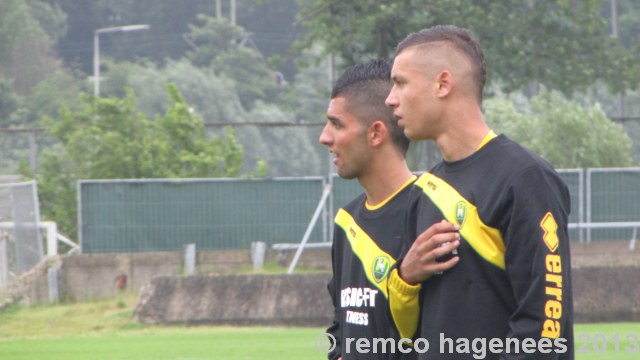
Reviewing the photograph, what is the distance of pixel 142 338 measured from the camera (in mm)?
16609

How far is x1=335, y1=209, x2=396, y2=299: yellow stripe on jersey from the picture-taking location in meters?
4.98

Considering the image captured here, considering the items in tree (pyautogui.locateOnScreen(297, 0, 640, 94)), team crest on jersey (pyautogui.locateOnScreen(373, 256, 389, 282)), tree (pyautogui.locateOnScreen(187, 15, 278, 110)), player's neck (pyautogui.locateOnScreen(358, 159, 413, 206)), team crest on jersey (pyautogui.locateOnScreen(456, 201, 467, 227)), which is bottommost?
team crest on jersey (pyautogui.locateOnScreen(373, 256, 389, 282))

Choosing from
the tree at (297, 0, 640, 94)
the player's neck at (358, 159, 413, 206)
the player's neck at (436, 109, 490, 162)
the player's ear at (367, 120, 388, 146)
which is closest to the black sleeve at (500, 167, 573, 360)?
the player's neck at (436, 109, 490, 162)

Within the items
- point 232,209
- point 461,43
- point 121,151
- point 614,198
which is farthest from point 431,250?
point 121,151

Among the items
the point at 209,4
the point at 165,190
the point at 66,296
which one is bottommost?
the point at 66,296

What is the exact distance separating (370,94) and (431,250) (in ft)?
5.17

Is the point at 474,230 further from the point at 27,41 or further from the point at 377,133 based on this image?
the point at 27,41

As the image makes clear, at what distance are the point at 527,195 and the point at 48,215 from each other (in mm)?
23216

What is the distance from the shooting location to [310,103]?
73.3m

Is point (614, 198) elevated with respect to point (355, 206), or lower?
lower

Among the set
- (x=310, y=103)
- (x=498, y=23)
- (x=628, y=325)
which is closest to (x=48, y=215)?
(x=498, y=23)

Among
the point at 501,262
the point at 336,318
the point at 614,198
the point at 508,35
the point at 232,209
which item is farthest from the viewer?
the point at 508,35

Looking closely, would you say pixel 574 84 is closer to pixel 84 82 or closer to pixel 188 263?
pixel 188 263

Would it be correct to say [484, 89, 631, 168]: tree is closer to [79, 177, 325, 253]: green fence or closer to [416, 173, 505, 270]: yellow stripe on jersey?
[79, 177, 325, 253]: green fence
